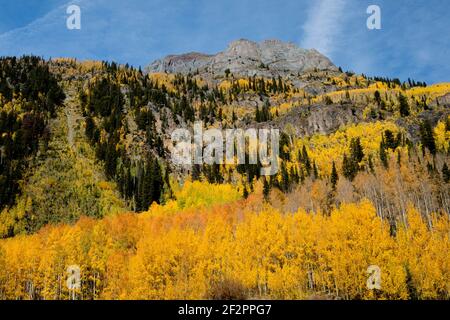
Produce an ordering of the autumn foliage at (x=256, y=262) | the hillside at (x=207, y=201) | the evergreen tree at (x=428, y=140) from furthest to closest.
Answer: the evergreen tree at (x=428, y=140)
the hillside at (x=207, y=201)
the autumn foliage at (x=256, y=262)

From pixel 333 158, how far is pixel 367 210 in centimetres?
8363

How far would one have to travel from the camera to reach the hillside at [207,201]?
4556 centimetres

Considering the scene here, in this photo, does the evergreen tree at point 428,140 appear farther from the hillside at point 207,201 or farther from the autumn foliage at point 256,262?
the autumn foliage at point 256,262

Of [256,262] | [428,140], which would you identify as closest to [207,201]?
[256,262]

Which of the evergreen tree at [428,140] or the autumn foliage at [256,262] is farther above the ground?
the evergreen tree at [428,140]

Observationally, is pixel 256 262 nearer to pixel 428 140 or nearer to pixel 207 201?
pixel 207 201

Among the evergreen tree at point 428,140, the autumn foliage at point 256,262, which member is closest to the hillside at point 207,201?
the autumn foliage at point 256,262

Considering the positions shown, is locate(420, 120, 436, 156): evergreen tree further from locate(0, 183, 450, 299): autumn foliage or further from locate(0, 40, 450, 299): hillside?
locate(0, 183, 450, 299): autumn foliage

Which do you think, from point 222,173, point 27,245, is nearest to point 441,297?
point 27,245

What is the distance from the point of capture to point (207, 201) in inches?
4727

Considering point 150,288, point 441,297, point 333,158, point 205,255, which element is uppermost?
point 333,158

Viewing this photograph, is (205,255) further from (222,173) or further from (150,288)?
(222,173)

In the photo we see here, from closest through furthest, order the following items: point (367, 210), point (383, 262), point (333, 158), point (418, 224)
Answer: point (383, 262), point (367, 210), point (418, 224), point (333, 158)

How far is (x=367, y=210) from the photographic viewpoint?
50281mm
